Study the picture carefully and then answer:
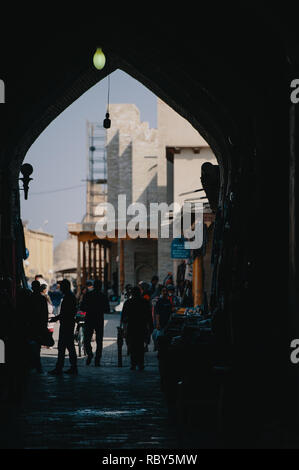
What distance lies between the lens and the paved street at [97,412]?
7332 millimetres

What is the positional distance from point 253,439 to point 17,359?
11.1 feet

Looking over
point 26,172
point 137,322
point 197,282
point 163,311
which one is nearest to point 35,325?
point 137,322

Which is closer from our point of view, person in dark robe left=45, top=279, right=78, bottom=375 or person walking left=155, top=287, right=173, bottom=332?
person in dark robe left=45, top=279, right=78, bottom=375

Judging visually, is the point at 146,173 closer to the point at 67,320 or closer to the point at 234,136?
the point at 67,320

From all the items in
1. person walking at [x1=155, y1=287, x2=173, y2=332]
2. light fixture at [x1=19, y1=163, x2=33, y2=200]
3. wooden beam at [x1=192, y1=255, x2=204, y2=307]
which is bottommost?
person walking at [x1=155, y1=287, x2=173, y2=332]

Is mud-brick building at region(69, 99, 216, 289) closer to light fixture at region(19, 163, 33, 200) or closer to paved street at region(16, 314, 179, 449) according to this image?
light fixture at region(19, 163, 33, 200)

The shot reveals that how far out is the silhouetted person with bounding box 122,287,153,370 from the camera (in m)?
14.4

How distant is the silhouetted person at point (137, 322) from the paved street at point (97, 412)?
10.6 inches

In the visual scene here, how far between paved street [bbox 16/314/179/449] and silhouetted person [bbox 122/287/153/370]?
0.88 ft

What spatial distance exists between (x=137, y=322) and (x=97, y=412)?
5416 millimetres

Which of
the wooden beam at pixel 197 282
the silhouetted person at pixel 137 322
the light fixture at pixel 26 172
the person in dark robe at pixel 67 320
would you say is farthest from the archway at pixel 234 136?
the wooden beam at pixel 197 282

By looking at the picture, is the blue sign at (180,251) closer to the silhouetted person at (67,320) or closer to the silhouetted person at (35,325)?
the silhouetted person at (67,320)

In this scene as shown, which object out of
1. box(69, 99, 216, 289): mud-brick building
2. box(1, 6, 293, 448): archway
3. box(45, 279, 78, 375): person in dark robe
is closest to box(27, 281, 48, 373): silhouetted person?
box(45, 279, 78, 375): person in dark robe

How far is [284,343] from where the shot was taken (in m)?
8.31
